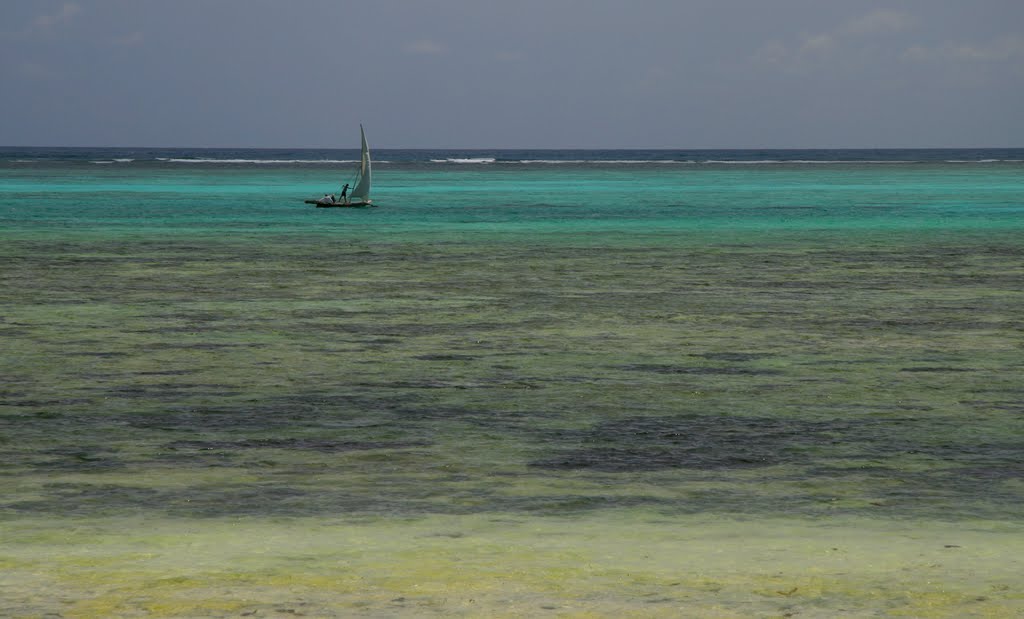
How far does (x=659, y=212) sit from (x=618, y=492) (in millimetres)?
Result: 43272

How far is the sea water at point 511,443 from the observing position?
654 cm

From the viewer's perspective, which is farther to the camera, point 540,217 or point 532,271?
point 540,217

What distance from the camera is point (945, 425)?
1073 cm

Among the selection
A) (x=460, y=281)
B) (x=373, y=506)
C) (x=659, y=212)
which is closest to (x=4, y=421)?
(x=373, y=506)

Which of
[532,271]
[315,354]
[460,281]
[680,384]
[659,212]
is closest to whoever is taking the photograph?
[680,384]

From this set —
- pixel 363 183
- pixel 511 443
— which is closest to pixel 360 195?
pixel 363 183

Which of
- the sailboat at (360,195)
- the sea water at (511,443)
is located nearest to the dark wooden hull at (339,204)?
the sailboat at (360,195)

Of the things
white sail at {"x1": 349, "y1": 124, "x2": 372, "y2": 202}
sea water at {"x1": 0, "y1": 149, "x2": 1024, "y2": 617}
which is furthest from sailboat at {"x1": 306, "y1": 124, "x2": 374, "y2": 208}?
sea water at {"x1": 0, "y1": 149, "x2": 1024, "y2": 617}

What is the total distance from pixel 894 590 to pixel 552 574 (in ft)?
5.08

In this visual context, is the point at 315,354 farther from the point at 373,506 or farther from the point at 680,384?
the point at 373,506

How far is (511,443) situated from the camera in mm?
10070

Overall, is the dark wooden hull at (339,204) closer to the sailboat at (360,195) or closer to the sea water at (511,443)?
the sailboat at (360,195)

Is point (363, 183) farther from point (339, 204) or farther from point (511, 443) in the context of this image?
point (511, 443)

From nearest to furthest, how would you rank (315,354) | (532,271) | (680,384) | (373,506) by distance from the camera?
(373,506) < (680,384) < (315,354) < (532,271)
